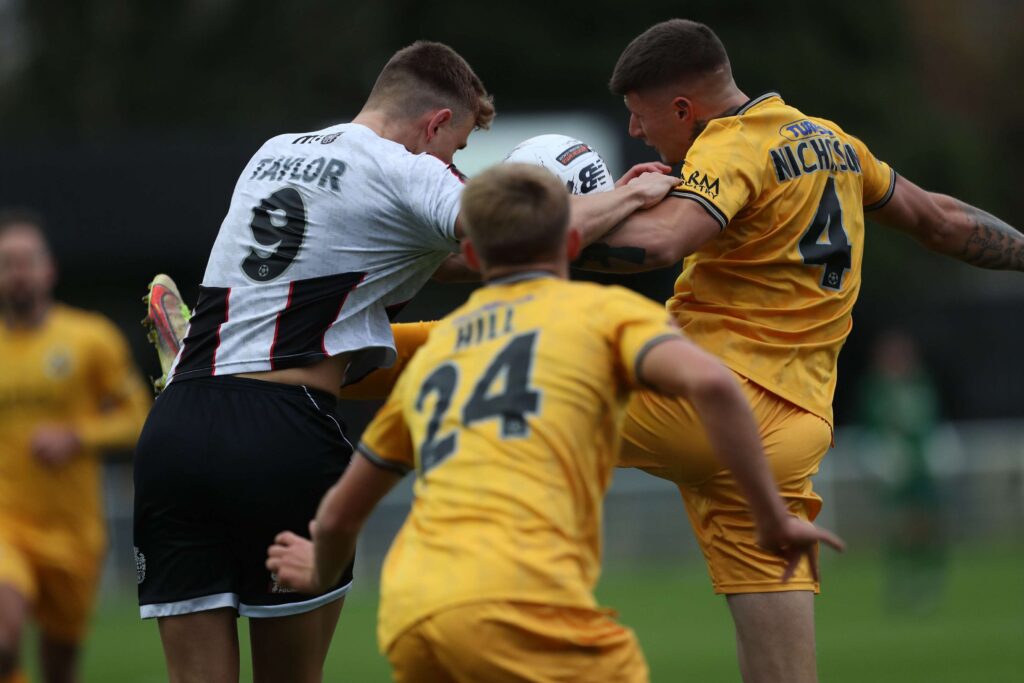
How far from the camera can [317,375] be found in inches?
219

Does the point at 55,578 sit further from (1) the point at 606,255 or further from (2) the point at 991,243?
(2) the point at 991,243

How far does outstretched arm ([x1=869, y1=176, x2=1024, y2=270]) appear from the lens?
6410 mm

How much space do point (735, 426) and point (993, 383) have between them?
19.4 meters

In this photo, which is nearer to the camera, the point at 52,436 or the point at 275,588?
the point at 275,588

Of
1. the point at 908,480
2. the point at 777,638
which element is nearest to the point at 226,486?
the point at 777,638

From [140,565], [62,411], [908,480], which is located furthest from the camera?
[908,480]

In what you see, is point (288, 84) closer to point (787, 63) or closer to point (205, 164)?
point (787, 63)

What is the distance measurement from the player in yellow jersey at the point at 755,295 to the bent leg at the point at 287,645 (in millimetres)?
1291

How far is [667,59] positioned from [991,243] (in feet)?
5.10

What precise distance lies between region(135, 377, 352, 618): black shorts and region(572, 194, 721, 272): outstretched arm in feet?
3.64

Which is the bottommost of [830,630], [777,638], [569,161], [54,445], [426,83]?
[830,630]

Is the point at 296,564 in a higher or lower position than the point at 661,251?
lower

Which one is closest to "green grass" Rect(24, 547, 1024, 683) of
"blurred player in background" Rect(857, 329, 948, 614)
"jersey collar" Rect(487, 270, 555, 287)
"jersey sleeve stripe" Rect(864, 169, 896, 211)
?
"blurred player in background" Rect(857, 329, 948, 614)

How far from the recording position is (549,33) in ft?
97.2
